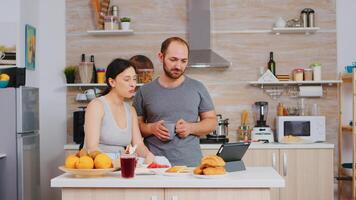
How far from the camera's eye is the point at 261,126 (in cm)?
546

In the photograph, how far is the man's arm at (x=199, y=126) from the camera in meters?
3.13

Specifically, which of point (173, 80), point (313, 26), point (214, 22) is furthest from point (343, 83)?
point (173, 80)

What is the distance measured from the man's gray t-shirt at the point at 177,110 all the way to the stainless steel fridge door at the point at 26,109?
5.59 feet

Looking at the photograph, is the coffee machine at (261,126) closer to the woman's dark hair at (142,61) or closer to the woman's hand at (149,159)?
the woman's dark hair at (142,61)

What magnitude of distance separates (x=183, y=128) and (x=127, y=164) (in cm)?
64

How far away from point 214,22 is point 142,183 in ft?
11.3

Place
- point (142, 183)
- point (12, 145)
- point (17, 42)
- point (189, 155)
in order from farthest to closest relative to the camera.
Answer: point (17, 42) → point (12, 145) → point (189, 155) → point (142, 183)

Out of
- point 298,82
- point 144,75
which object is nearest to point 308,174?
point 298,82

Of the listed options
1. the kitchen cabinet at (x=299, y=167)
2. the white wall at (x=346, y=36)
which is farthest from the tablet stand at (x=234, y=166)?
the white wall at (x=346, y=36)

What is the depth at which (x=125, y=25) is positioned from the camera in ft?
18.3

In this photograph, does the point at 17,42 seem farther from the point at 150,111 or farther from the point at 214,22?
the point at 150,111

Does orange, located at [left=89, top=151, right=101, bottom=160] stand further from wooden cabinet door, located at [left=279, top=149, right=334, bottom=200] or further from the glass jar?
the glass jar

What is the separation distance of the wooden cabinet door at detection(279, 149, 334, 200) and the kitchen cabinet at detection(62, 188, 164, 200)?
9.25 ft

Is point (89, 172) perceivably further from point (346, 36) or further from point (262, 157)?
point (346, 36)
